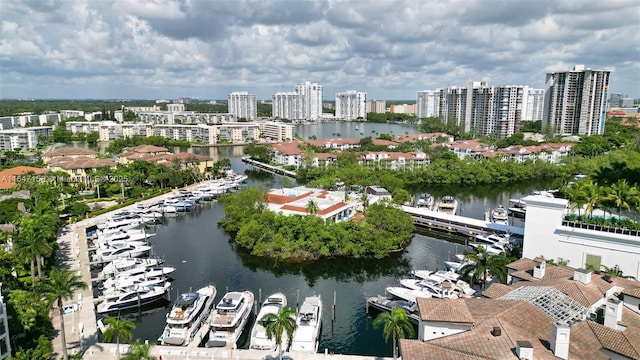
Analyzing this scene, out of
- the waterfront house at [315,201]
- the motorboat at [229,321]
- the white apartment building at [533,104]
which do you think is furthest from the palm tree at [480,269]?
the white apartment building at [533,104]

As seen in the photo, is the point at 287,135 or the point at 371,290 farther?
the point at 287,135

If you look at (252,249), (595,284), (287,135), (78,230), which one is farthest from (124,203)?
(287,135)

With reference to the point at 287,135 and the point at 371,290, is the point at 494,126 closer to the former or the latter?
the point at 287,135

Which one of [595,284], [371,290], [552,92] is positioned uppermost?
[552,92]

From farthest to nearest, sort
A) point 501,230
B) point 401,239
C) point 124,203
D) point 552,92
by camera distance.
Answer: point 552,92 → point 124,203 → point 501,230 → point 401,239

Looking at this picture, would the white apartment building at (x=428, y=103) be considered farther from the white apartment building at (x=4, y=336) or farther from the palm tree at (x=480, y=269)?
the white apartment building at (x=4, y=336)

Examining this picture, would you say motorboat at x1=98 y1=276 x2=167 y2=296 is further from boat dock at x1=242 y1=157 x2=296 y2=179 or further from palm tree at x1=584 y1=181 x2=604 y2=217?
boat dock at x1=242 y1=157 x2=296 y2=179

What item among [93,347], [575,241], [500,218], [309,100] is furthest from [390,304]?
[309,100]
